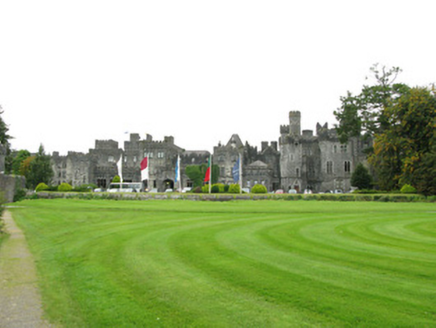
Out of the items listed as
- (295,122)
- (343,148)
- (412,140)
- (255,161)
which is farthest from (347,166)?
(412,140)

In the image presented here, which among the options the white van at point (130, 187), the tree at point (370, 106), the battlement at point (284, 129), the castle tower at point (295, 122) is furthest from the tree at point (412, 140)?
the white van at point (130, 187)

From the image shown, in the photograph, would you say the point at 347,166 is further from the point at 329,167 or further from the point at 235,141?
the point at 235,141

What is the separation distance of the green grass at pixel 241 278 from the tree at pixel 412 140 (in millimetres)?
28425

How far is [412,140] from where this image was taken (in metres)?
43.1

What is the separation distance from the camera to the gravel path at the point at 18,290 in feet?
20.9

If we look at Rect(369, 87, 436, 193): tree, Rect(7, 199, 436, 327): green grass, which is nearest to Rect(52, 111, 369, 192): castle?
Rect(369, 87, 436, 193): tree

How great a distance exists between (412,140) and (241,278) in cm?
4126

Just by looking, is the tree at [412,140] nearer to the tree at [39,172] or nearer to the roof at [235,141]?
the roof at [235,141]

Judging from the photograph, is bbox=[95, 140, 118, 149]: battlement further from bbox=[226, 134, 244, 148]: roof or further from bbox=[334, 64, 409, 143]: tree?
bbox=[334, 64, 409, 143]: tree

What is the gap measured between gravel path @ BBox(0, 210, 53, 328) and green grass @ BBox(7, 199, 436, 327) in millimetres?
243

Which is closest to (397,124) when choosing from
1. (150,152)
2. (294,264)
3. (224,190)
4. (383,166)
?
(383,166)

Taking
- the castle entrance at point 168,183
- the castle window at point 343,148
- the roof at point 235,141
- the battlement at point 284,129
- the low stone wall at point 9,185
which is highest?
the battlement at point 284,129

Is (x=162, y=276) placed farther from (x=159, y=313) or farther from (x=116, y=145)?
(x=116, y=145)

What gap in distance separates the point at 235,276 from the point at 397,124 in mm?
43021
